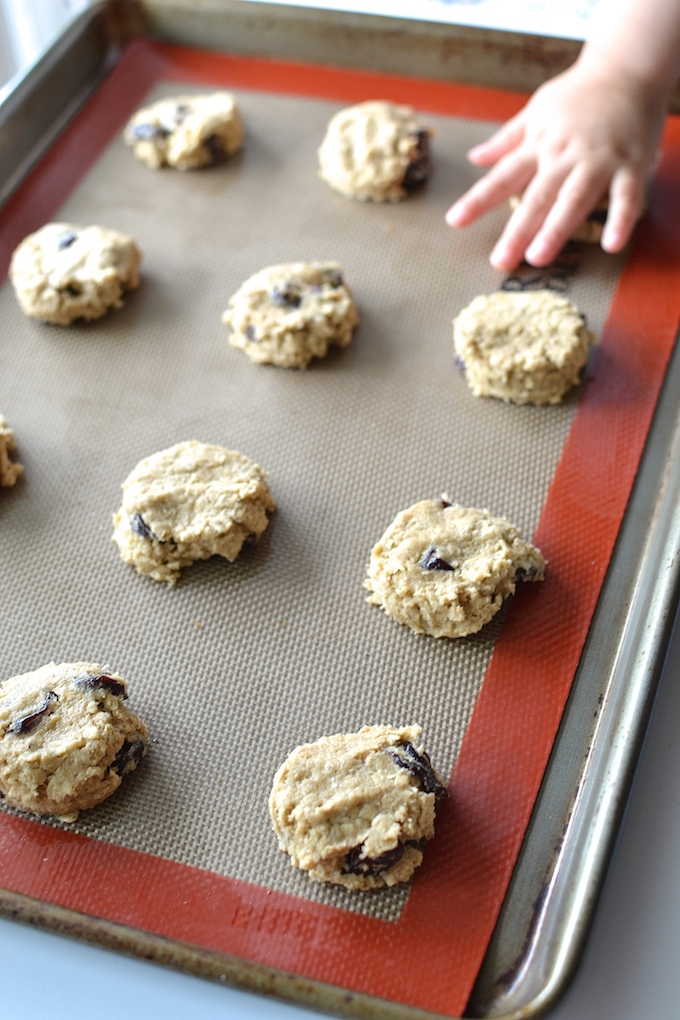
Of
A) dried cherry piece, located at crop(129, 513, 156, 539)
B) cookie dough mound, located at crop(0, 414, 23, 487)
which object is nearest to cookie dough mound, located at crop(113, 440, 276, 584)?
dried cherry piece, located at crop(129, 513, 156, 539)

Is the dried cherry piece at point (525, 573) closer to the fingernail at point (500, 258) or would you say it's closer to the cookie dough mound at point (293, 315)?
the cookie dough mound at point (293, 315)

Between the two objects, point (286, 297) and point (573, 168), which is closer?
point (286, 297)

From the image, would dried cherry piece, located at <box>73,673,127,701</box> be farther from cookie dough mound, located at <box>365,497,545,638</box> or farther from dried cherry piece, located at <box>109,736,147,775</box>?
cookie dough mound, located at <box>365,497,545,638</box>

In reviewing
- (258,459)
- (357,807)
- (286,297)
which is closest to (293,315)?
(286,297)

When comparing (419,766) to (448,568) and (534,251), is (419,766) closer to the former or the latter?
(448,568)

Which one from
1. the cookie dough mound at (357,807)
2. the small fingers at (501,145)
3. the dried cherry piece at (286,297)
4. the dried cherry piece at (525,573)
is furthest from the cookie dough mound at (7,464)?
the small fingers at (501,145)

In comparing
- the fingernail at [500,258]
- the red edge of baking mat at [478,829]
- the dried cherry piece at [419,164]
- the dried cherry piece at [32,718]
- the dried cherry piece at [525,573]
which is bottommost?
the red edge of baking mat at [478,829]

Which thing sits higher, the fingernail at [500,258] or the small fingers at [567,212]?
the small fingers at [567,212]
